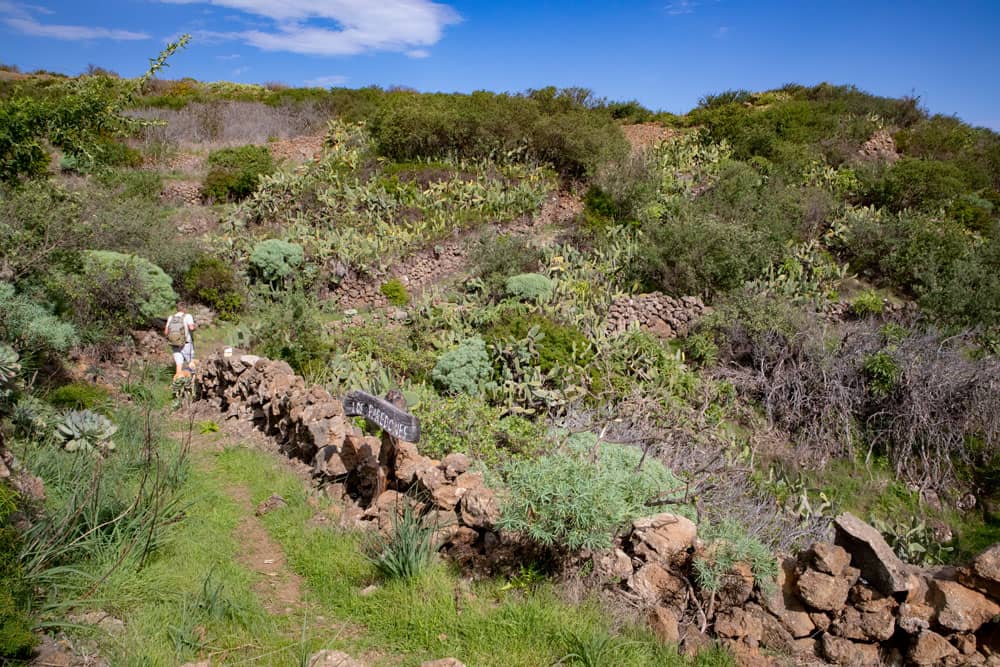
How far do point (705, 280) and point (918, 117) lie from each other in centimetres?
1508

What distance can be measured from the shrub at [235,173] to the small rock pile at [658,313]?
1027 centimetres

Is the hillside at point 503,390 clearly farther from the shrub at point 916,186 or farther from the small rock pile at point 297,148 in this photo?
the small rock pile at point 297,148

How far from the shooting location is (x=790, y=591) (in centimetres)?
347

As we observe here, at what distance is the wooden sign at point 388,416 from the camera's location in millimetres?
4223

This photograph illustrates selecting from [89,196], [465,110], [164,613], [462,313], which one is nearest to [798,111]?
[465,110]

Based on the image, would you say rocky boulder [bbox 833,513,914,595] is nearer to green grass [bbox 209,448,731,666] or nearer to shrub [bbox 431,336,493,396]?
green grass [bbox 209,448,731,666]

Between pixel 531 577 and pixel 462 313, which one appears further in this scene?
pixel 462 313

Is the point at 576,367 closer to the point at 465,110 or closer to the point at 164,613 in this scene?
the point at 164,613

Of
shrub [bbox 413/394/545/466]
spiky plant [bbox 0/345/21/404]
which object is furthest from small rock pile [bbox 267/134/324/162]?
shrub [bbox 413/394/545/466]

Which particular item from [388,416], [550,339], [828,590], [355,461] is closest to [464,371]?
[550,339]

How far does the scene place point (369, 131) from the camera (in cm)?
1814

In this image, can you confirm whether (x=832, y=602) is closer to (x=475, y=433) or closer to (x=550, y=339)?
(x=475, y=433)

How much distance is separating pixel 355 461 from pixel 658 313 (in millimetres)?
6182

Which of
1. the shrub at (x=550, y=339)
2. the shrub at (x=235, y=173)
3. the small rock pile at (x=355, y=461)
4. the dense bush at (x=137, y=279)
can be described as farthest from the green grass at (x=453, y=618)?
the shrub at (x=235, y=173)
